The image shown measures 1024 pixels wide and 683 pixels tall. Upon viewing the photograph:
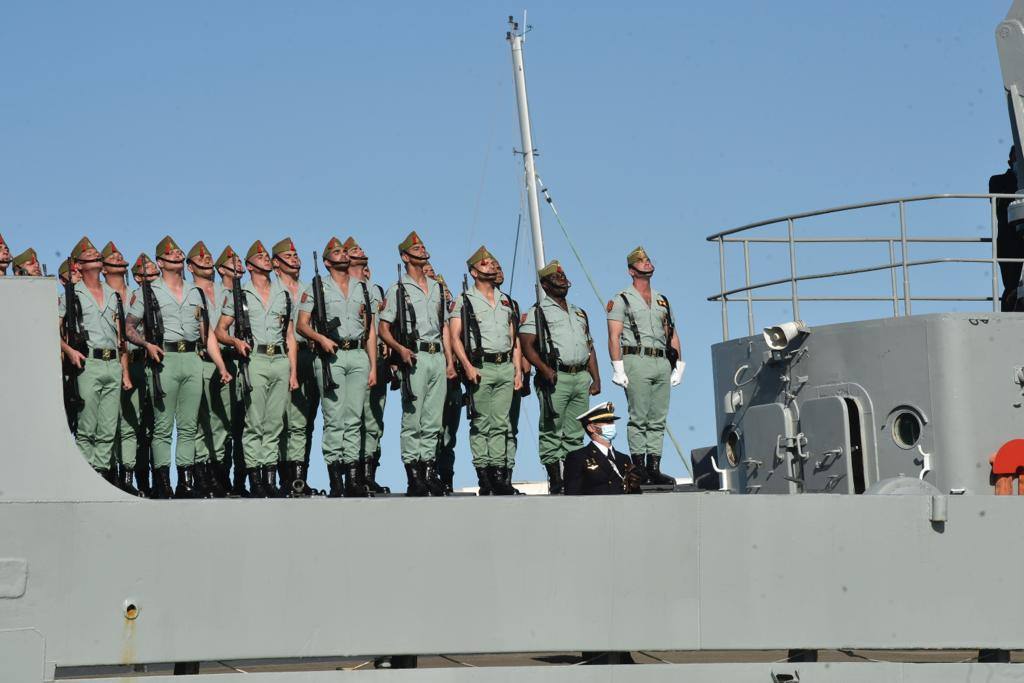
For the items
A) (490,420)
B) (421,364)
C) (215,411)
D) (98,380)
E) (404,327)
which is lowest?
(490,420)

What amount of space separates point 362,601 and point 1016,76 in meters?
6.78

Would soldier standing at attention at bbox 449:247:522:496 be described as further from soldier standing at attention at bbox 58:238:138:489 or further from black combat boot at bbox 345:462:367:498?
soldier standing at attention at bbox 58:238:138:489

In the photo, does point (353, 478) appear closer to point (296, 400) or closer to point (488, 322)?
point (296, 400)

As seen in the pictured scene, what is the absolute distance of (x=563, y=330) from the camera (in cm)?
991

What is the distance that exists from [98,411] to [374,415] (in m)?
1.78

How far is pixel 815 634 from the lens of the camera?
823 cm

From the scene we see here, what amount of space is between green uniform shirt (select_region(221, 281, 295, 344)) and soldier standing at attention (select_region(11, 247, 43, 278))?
213 cm

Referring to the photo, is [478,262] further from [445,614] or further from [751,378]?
[445,614]

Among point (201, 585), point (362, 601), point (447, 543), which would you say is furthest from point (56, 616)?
point (447, 543)

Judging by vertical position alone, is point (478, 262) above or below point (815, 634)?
above

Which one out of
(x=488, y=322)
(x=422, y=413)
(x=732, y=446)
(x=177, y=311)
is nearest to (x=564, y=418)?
(x=488, y=322)

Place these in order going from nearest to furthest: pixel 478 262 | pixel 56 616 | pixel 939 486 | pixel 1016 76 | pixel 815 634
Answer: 1. pixel 56 616
2. pixel 815 634
3. pixel 939 486
4. pixel 478 262
5. pixel 1016 76

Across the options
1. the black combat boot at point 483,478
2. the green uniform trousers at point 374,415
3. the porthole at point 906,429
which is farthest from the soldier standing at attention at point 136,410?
the porthole at point 906,429

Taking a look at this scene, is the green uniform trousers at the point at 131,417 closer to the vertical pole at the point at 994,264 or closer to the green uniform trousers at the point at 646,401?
the green uniform trousers at the point at 646,401
